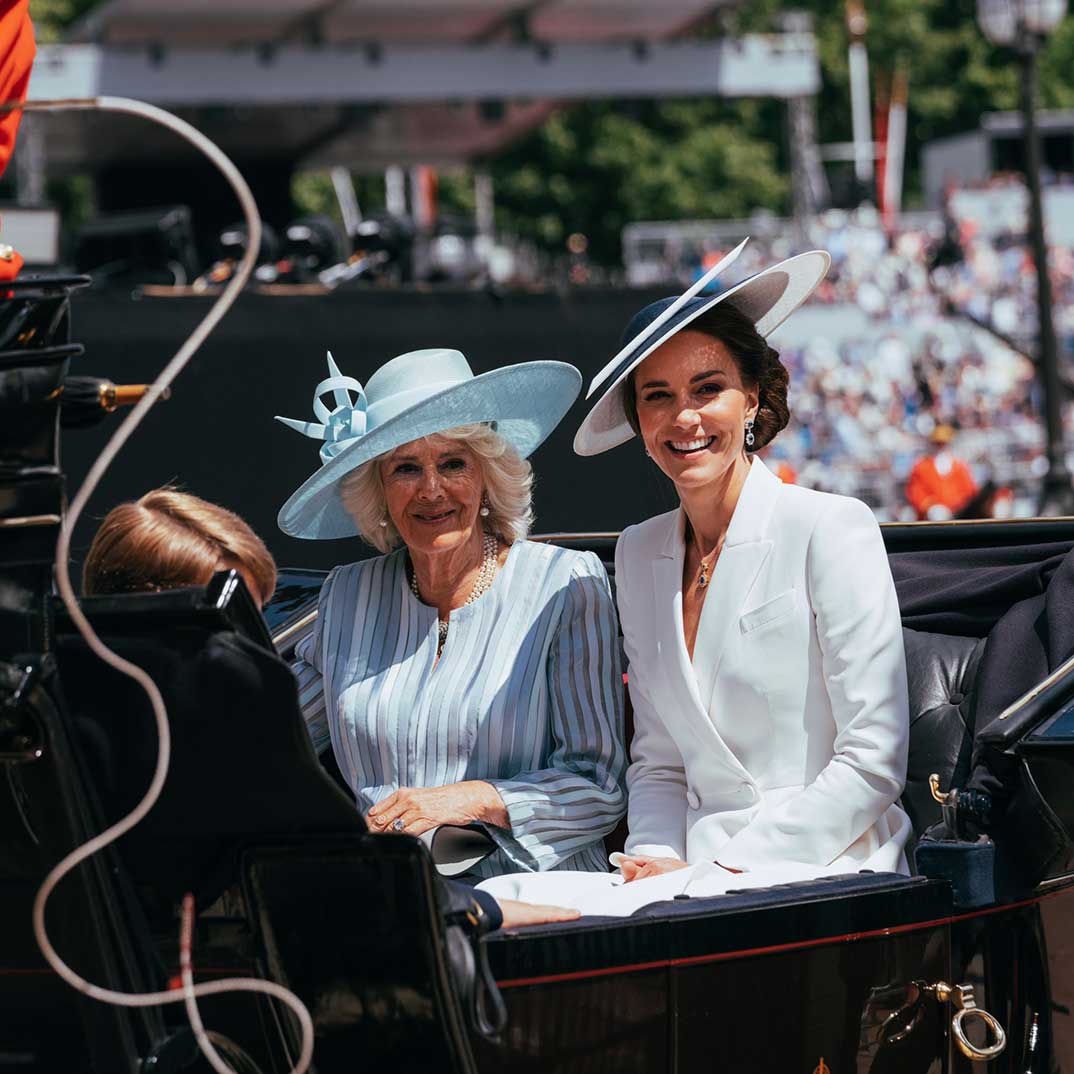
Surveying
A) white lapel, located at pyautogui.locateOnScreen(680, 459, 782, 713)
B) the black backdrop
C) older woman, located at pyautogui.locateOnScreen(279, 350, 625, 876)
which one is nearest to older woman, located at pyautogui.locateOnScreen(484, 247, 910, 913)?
white lapel, located at pyautogui.locateOnScreen(680, 459, 782, 713)

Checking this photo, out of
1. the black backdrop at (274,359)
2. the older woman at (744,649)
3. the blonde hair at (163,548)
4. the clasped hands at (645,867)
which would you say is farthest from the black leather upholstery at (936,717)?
the black backdrop at (274,359)

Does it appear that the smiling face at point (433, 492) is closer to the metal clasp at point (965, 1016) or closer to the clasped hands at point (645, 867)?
the clasped hands at point (645, 867)

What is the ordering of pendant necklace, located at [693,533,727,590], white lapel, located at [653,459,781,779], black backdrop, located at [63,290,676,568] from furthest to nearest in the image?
black backdrop, located at [63,290,676,568]
pendant necklace, located at [693,533,727,590]
white lapel, located at [653,459,781,779]

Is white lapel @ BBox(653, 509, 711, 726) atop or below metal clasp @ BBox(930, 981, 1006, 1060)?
atop

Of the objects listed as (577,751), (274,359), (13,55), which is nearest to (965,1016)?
(577,751)

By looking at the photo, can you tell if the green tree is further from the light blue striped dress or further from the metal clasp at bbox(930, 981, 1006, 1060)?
the metal clasp at bbox(930, 981, 1006, 1060)

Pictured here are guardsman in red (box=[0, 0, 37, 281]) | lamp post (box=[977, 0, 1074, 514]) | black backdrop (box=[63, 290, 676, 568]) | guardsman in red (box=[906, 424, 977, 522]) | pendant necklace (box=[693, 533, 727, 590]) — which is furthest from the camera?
guardsman in red (box=[906, 424, 977, 522])

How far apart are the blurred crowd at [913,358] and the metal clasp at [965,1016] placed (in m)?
9.09

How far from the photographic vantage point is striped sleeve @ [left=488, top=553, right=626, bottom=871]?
2.80m

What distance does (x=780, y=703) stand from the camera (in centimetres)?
279

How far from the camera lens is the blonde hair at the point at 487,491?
3.03 m

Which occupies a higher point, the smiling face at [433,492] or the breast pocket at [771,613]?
the smiling face at [433,492]

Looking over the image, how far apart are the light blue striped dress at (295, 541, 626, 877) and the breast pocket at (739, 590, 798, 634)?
268mm

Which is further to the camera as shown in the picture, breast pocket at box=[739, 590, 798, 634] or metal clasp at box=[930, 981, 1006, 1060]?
breast pocket at box=[739, 590, 798, 634]
